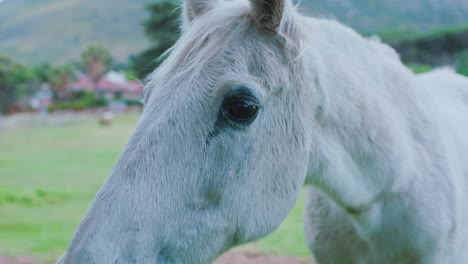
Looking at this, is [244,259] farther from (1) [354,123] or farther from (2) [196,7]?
(2) [196,7]

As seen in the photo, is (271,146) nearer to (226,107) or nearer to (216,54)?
(226,107)

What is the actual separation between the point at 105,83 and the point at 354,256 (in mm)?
82343

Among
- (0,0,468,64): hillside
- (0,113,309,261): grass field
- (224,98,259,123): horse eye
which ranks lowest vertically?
(0,113,309,261): grass field

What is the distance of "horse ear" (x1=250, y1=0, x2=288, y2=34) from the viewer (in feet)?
5.26

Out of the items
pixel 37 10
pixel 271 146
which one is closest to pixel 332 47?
pixel 271 146

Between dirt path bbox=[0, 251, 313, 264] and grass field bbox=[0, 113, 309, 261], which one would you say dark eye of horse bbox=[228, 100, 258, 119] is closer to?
dirt path bbox=[0, 251, 313, 264]

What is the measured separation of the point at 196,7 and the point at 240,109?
0.66 m

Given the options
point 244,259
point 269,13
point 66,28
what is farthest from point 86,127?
point 66,28

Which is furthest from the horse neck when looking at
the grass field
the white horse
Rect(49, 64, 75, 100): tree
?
Rect(49, 64, 75, 100): tree

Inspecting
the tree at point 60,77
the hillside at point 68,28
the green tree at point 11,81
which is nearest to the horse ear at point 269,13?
the green tree at point 11,81

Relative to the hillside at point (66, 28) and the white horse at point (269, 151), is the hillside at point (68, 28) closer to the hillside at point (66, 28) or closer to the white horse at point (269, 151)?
the hillside at point (66, 28)

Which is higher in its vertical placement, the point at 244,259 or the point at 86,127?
the point at 86,127

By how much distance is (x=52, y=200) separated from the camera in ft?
30.2

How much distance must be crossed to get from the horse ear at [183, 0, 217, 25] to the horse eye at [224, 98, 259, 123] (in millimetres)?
575
